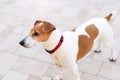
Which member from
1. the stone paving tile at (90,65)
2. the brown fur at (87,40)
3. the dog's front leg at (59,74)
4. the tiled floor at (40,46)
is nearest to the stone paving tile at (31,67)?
the tiled floor at (40,46)

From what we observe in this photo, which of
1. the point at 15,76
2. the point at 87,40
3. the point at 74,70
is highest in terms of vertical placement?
the point at 87,40

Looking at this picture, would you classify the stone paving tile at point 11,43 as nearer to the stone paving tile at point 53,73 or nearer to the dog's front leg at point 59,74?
the stone paving tile at point 53,73

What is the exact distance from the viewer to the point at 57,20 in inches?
163

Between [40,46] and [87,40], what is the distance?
92 centimetres

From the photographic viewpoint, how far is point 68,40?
2.78 m

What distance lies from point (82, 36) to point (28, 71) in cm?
86

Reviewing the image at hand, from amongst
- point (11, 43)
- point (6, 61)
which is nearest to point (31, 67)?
point (6, 61)

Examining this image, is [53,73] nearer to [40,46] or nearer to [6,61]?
[40,46]

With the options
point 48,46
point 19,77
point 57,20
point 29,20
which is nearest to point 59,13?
point 57,20

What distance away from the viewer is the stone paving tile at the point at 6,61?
3461 mm

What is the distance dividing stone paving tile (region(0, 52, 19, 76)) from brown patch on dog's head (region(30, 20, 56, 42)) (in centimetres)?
105

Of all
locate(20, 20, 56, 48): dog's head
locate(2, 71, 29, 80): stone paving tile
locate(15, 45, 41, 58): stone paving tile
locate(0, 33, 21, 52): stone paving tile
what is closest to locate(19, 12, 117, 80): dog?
locate(20, 20, 56, 48): dog's head

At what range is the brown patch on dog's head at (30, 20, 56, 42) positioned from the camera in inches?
99.7

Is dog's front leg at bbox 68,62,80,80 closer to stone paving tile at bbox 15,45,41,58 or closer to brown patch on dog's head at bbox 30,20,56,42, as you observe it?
brown patch on dog's head at bbox 30,20,56,42
